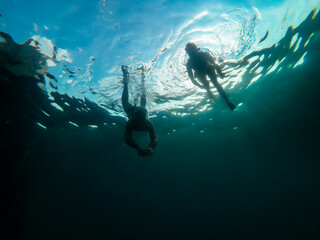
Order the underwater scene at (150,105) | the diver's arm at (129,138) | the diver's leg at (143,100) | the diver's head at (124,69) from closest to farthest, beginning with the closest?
the diver's arm at (129,138) → the underwater scene at (150,105) → the diver's head at (124,69) → the diver's leg at (143,100)

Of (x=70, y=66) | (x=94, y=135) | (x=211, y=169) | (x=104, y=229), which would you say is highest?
(x=211, y=169)

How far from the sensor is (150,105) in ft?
43.4

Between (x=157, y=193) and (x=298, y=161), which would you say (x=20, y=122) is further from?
(x=298, y=161)

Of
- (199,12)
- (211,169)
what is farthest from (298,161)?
(199,12)

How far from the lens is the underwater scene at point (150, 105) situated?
6.59 m

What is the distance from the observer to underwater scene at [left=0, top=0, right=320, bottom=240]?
6.59m

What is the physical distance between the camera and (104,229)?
123ft

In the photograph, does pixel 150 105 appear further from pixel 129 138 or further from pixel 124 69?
pixel 129 138

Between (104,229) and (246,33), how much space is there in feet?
148

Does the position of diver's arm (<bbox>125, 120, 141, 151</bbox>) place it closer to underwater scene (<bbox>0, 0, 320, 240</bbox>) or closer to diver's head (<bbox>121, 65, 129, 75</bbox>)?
underwater scene (<bbox>0, 0, 320, 240</bbox>)

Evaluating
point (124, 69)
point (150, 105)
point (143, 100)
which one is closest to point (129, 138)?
point (124, 69)

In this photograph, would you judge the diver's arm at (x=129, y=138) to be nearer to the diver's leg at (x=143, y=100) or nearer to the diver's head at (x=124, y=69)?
the diver's head at (x=124, y=69)

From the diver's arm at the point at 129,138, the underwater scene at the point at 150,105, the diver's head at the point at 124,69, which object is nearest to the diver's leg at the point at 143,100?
the underwater scene at the point at 150,105

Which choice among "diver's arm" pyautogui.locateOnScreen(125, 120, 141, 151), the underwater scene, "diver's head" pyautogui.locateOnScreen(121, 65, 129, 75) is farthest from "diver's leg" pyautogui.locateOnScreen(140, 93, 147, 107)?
"diver's arm" pyautogui.locateOnScreen(125, 120, 141, 151)
